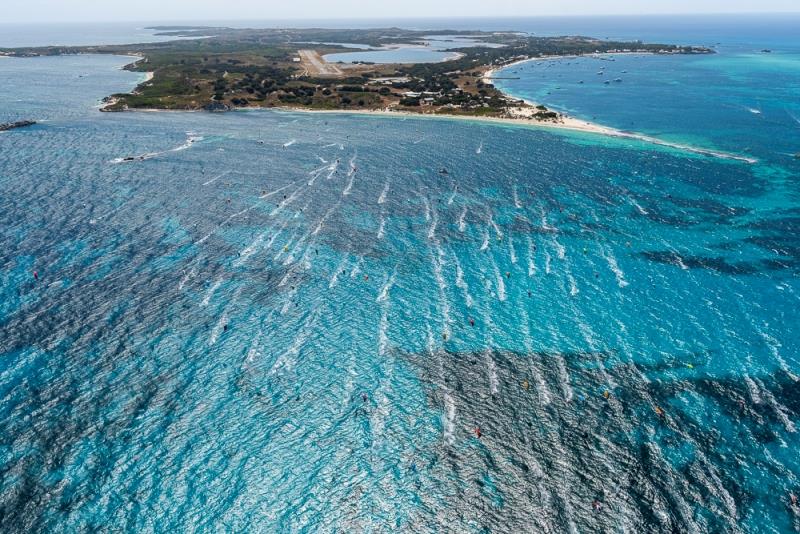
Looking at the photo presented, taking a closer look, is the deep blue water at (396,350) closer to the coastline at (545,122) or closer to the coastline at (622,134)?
the coastline at (622,134)

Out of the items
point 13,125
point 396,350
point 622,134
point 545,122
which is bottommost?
point 396,350

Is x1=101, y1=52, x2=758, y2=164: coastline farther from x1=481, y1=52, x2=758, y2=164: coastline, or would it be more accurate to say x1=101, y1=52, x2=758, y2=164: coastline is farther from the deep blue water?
the deep blue water

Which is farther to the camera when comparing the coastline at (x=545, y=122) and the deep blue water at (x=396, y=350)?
the coastline at (x=545, y=122)

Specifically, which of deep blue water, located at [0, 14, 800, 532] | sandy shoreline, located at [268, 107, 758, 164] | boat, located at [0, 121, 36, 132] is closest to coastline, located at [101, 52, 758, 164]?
sandy shoreline, located at [268, 107, 758, 164]

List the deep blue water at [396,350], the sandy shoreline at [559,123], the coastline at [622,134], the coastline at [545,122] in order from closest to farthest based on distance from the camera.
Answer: the deep blue water at [396,350]
the coastline at [622,134]
the sandy shoreline at [559,123]
the coastline at [545,122]

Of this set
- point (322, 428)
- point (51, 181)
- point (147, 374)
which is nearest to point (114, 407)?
point (147, 374)

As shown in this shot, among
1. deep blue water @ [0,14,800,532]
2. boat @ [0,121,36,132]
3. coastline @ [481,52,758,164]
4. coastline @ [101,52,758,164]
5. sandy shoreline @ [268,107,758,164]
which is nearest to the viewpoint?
deep blue water @ [0,14,800,532]

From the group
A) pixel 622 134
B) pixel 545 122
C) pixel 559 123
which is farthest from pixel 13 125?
pixel 622 134

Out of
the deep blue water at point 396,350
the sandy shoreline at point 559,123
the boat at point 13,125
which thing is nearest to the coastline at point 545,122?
the sandy shoreline at point 559,123

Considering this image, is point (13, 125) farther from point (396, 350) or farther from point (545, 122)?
point (545, 122)
